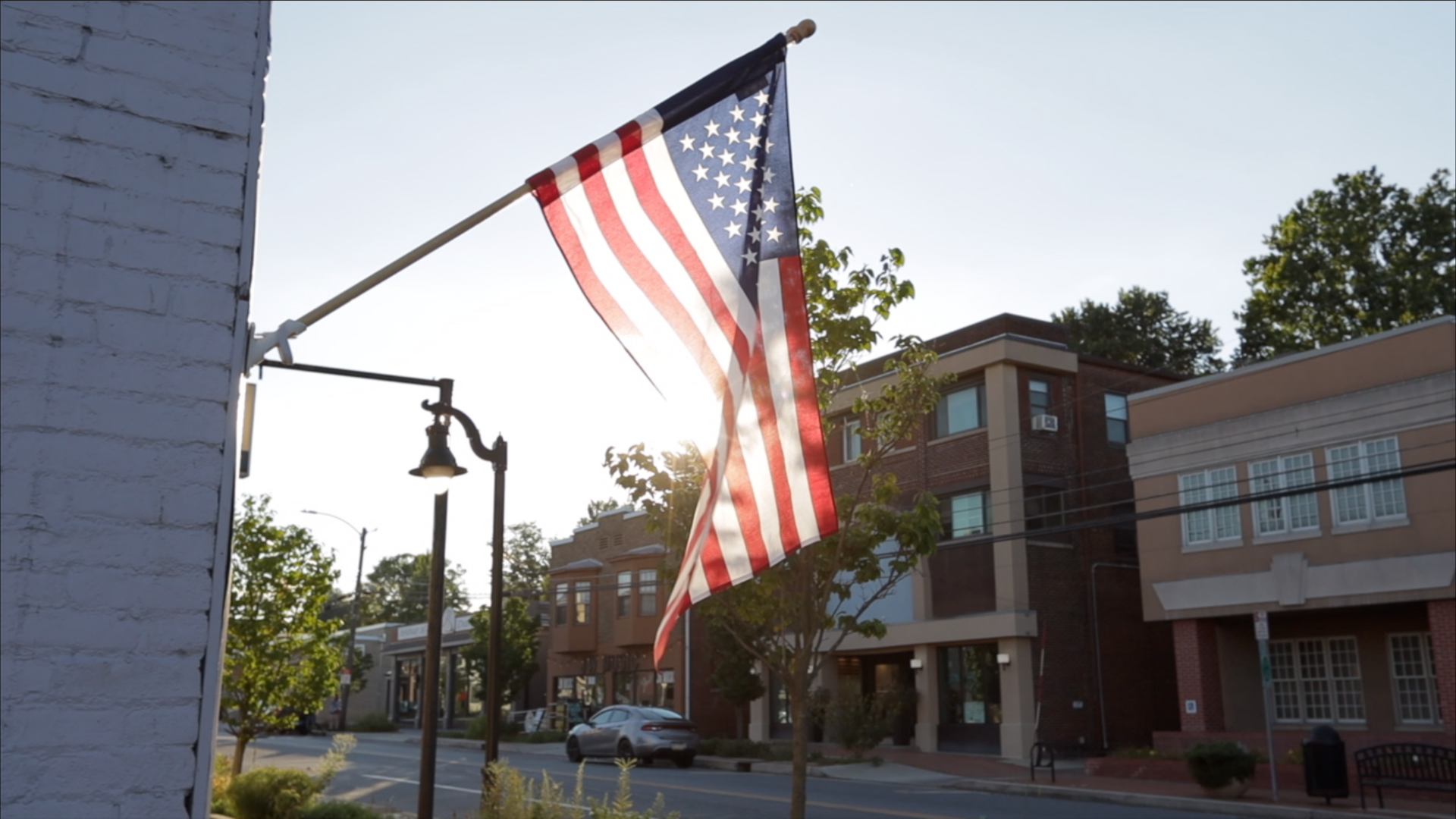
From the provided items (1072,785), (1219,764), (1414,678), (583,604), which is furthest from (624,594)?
(1219,764)

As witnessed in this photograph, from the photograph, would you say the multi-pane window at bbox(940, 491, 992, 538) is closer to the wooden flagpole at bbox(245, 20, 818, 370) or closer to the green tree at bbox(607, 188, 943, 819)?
the green tree at bbox(607, 188, 943, 819)

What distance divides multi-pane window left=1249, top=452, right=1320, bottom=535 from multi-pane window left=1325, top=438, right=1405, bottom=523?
0.50m

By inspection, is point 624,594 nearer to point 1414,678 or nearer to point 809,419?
point 1414,678

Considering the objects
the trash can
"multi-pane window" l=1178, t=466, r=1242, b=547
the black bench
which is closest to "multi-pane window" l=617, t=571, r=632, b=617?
"multi-pane window" l=1178, t=466, r=1242, b=547

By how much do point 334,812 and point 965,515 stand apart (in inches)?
904

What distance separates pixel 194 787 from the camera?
12.6 feet

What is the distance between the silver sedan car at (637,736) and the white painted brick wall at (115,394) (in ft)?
93.9

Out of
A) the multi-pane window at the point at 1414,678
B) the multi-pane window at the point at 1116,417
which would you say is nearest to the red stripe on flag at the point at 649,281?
the multi-pane window at the point at 1414,678

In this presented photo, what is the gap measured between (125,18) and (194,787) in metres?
2.53

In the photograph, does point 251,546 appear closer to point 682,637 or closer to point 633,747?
point 633,747

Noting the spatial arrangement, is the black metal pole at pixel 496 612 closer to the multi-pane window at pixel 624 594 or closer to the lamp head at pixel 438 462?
the lamp head at pixel 438 462

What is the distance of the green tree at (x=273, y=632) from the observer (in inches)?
771

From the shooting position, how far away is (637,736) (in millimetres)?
32656

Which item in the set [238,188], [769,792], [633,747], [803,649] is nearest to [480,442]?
[803,649]
